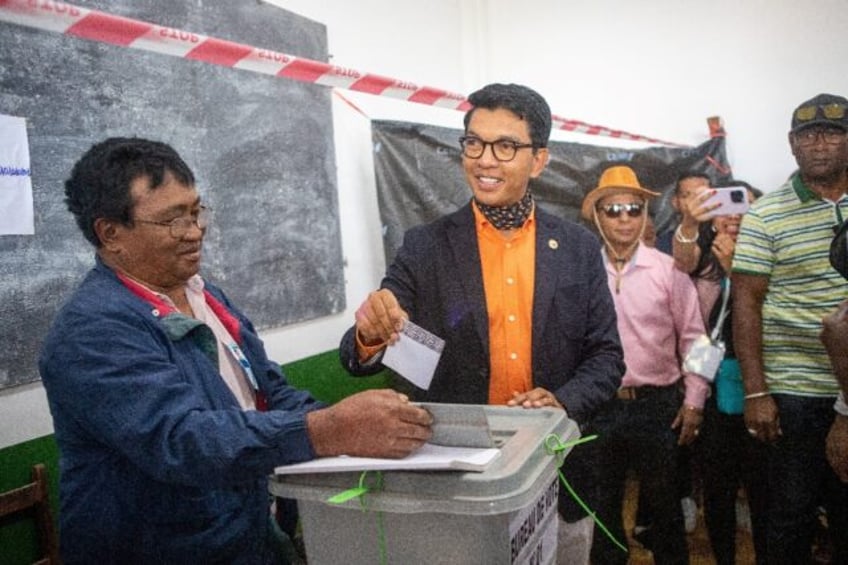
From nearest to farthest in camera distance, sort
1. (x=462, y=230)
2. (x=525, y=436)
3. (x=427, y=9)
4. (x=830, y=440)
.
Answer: (x=525, y=436)
(x=462, y=230)
(x=830, y=440)
(x=427, y=9)

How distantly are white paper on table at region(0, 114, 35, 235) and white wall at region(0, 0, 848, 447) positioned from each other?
1.84m

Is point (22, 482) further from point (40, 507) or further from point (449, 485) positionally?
point (449, 485)

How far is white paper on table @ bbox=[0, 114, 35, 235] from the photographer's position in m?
1.94

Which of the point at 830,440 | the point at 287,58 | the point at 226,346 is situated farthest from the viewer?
the point at 287,58

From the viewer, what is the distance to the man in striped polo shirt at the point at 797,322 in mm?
2369

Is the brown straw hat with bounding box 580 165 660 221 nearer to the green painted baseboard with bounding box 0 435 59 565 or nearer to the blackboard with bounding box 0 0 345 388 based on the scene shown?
the blackboard with bounding box 0 0 345 388

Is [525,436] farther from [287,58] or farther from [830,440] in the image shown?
[287,58]

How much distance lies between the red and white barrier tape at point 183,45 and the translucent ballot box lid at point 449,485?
61.2 inches

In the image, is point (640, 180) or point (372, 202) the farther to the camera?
point (640, 180)

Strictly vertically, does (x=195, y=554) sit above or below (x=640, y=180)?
below

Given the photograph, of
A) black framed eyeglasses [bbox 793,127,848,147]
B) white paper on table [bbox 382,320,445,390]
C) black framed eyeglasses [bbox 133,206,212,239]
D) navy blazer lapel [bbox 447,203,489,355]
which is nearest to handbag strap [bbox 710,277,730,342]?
black framed eyeglasses [bbox 793,127,848,147]

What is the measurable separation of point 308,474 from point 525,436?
399mm

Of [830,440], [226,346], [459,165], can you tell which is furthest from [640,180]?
[226,346]

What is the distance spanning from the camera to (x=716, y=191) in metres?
3.00
